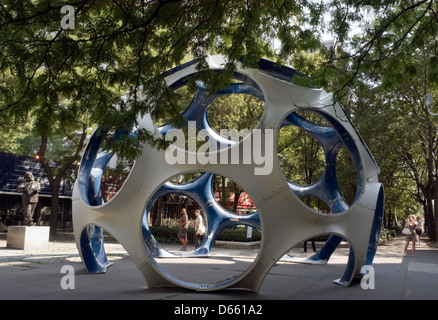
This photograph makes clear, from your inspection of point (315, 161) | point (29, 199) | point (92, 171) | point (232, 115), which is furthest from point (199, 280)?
point (315, 161)

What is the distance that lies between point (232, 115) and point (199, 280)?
13.3 m

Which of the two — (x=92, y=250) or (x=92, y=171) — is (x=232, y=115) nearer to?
(x=92, y=171)

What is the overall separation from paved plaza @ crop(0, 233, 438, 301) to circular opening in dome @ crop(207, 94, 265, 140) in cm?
986

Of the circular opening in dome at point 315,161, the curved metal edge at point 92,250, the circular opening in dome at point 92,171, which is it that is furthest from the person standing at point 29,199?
the circular opening in dome at point 315,161

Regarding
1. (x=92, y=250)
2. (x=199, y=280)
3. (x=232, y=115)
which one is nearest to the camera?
(x=199, y=280)

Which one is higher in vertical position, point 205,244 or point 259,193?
point 259,193

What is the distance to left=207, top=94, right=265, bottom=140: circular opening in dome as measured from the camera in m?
21.3

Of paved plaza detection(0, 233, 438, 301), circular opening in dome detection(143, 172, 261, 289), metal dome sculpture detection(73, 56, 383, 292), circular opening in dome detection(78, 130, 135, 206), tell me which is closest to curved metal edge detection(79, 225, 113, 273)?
metal dome sculpture detection(73, 56, 383, 292)

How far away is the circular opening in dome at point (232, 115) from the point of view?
2130 centimetres

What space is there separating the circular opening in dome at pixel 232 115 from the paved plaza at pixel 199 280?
986 cm

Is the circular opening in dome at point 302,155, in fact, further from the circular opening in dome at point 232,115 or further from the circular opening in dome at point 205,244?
the circular opening in dome at point 205,244

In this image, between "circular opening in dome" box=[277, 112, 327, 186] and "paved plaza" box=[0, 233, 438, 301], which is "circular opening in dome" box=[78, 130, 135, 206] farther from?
"circular opening in dome" box=[277, 112, 327, 186]

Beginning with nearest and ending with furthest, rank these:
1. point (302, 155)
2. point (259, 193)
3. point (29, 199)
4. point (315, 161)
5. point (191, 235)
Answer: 1. point (259, 193)
2. point (29, 199)
3. point (191, 235)
4. point (315, 161)
5. point (302, 155)

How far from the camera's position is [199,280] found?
9281 mm
